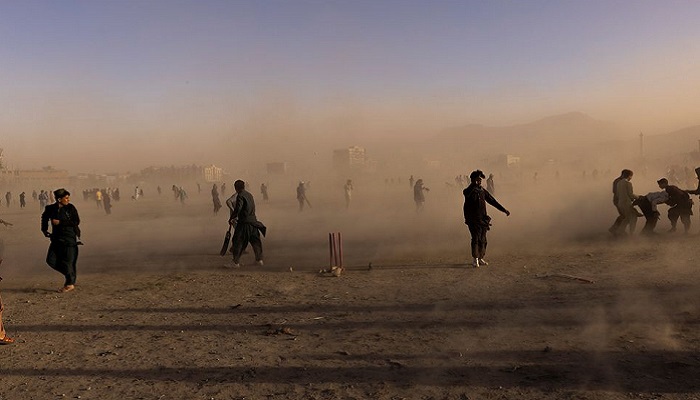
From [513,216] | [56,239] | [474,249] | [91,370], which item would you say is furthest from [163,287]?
[513,216]

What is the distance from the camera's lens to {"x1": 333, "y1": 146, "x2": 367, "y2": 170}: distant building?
11882 centimetres

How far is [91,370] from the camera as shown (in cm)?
493

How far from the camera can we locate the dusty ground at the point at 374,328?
434 cm

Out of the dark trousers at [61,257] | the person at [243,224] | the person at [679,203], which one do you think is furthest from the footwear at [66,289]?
the person at [679,203]

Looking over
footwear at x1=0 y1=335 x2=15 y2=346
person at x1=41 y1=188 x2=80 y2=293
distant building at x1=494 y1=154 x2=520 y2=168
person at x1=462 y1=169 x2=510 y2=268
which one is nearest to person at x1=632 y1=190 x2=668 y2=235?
person at x1=462 y1=169 x2=510 y2=268

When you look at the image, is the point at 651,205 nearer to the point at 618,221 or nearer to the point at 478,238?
the point at 618,221

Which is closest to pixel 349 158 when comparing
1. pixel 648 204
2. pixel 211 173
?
pixel 211 173

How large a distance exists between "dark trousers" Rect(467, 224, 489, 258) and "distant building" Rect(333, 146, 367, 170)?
106983 millimetres

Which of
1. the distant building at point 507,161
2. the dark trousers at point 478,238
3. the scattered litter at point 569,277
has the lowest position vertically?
the scattered litter at point 569,277

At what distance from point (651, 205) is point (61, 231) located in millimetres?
13582

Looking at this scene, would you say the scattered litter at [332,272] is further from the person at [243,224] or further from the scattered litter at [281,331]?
the scattered litter at [281,331]

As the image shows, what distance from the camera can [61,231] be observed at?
836 cm

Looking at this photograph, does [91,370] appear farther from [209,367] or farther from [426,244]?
[426,244]

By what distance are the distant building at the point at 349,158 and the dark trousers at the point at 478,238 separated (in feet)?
351
